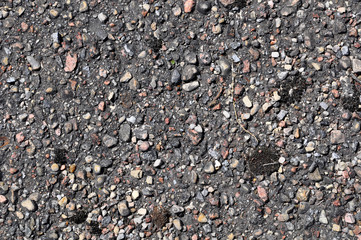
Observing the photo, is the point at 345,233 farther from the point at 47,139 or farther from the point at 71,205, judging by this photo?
the point at 47,139

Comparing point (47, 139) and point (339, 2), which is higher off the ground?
point (47, 139)

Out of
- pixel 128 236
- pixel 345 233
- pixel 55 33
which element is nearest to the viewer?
pixel 345 233

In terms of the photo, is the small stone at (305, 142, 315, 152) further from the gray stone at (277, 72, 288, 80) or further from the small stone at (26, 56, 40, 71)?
the small stone at (26, 56, 40, 71)

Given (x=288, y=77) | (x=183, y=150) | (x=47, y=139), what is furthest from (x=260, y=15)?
(x=47, y=139)

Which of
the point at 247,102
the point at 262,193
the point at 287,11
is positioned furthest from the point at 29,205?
the point at 287,11

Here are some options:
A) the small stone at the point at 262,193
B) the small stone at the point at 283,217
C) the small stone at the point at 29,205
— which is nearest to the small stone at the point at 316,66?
the small stone at the point at 262,193

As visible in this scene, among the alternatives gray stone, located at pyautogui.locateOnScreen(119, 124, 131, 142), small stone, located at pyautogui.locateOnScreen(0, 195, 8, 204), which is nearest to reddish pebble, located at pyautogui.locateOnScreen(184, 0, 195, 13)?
gray stone, located at pyautogui.locateOnScreen(119, 124, 131, 142)
